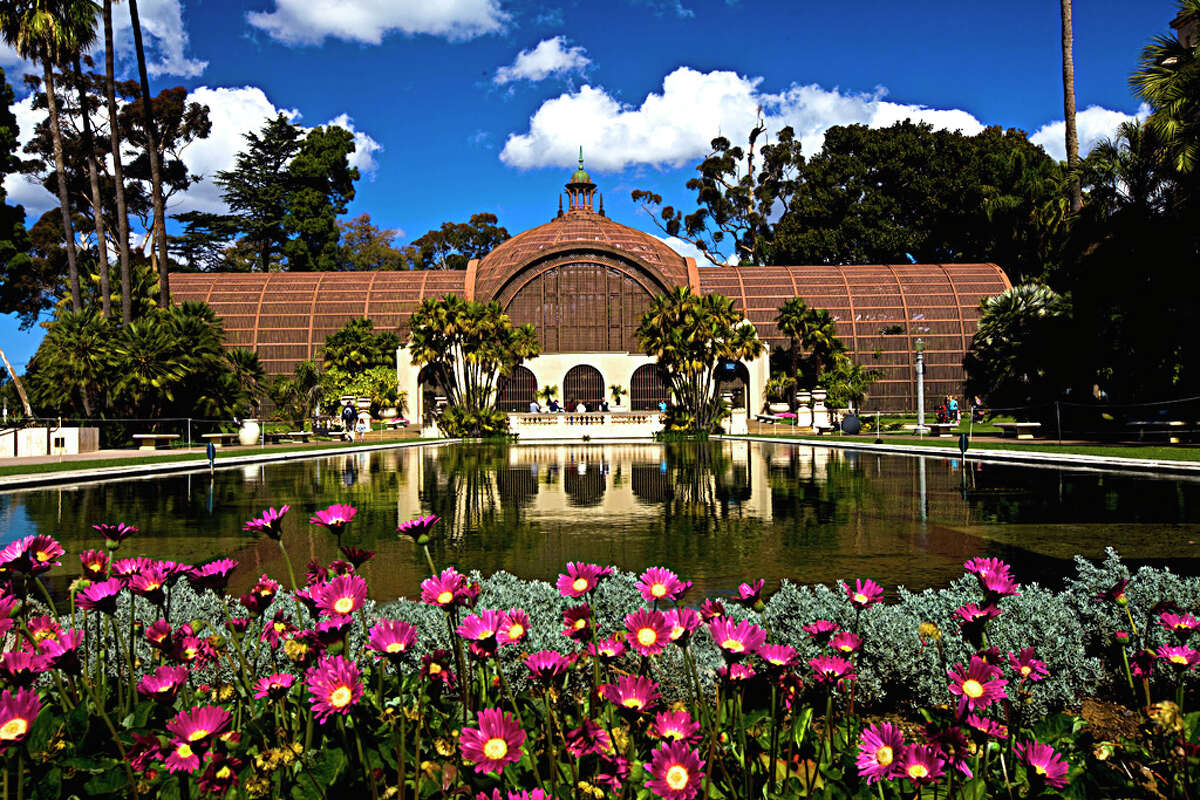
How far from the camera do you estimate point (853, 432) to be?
37.7 metres

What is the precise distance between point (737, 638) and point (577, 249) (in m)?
54.5

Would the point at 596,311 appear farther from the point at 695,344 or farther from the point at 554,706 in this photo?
the point at 554,706

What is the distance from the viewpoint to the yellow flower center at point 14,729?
66.3 inches

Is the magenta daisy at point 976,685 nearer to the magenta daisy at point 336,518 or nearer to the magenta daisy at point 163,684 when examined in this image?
the magenta daisy at point 336,518

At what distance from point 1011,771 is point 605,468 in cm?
1837

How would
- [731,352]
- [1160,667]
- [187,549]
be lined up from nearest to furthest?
[1160,667], [187,549], [731,352]

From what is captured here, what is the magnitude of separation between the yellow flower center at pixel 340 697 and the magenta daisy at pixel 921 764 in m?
1.33

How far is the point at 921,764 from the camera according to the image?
6.32 feet

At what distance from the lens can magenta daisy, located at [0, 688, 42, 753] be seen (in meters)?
1.69

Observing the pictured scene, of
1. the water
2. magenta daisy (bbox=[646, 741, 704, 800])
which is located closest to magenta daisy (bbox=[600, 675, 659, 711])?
magenta daisy (bbox=[646, 741, 704, 800])

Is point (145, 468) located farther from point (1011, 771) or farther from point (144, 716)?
point (1011, 771)

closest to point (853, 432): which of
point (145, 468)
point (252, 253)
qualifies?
point (145, 468)

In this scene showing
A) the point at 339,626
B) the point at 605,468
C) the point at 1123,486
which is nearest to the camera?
the point at 339,626

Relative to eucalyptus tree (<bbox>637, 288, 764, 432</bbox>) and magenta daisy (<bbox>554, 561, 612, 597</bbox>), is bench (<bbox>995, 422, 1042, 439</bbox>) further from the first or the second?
magenta daisy (<bbox>554, 561, 612, 597</bbox>)
